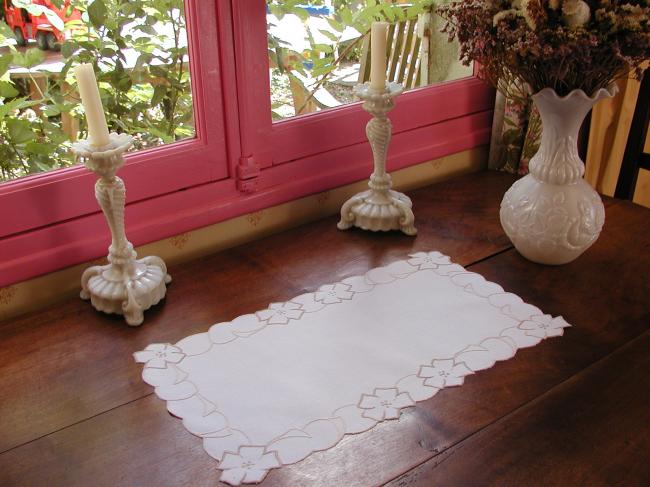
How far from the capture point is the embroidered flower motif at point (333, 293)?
1.15 m

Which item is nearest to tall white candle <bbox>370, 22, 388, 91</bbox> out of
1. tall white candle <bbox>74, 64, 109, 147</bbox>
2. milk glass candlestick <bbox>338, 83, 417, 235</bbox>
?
milk glass candlestick <bbox>338, 83, 417, 235</bbox>

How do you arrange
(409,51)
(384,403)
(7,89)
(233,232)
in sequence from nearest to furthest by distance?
(384,403) < (7,89) < (233,232) < (409,51)

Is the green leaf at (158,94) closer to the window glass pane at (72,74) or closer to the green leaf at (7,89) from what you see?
the window glass pane at (72,74)

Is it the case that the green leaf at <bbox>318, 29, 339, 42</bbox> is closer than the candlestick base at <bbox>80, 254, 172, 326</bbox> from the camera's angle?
No

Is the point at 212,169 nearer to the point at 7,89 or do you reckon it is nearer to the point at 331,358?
the point at 7,89

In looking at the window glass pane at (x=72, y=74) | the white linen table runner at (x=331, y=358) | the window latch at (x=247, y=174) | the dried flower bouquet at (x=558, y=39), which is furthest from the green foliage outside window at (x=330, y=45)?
the white linen table runner at (x=331, y=358)

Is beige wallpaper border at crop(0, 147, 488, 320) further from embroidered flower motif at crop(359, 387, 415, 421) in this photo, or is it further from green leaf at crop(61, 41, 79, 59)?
embroidered flower motif at crop(359, 387, 415, 421)

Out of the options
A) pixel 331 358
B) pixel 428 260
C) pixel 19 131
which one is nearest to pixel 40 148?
pixel 19 131

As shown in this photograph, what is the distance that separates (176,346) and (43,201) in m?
0.34

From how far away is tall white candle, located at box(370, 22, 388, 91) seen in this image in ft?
4.02

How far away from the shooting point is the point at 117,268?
3.58ft

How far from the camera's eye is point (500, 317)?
3.59 ft

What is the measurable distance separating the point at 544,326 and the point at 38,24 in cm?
→ 95

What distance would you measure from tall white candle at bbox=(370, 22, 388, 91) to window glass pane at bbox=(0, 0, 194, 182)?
342mm
